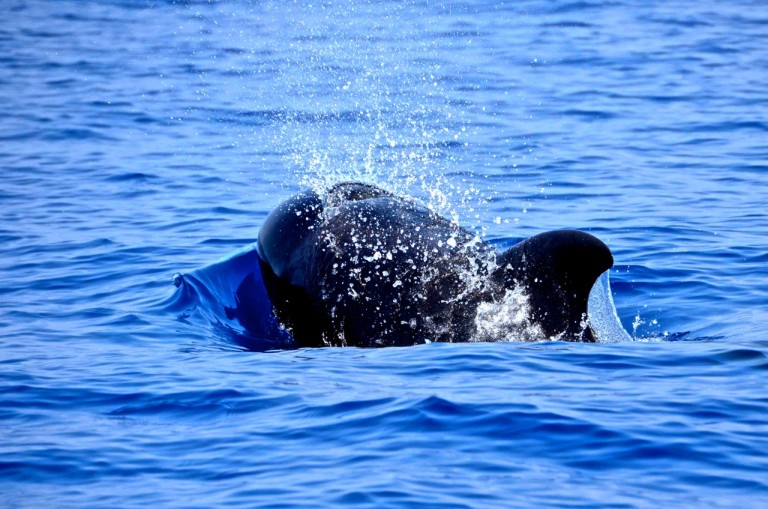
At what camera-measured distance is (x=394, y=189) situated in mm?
15836

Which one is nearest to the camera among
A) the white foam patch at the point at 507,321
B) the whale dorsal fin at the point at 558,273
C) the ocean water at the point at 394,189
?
the ocean water at the point at 394,189

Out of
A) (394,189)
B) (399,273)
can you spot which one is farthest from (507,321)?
(394,189)

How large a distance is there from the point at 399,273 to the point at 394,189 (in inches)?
201

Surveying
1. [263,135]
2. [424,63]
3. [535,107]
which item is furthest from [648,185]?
[424,63]

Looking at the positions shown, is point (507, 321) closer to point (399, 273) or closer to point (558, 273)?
point (558, 273)

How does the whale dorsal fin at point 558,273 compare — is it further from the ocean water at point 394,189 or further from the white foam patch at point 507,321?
the ocean water at point 394,189

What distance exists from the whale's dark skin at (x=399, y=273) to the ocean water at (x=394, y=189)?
0.90 ft

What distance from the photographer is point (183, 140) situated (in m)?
24.1

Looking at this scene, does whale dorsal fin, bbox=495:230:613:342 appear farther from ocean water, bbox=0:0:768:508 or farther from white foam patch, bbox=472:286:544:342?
ocean water, bbox=0:0:768:508

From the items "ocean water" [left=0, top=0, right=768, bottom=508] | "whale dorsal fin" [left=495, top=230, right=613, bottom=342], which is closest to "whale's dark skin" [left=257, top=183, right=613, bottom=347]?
"whale dorsal fin" [left=495, top=230, right=613, bottom=342]

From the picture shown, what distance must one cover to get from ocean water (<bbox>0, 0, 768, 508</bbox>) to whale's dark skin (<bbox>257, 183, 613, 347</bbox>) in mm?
275

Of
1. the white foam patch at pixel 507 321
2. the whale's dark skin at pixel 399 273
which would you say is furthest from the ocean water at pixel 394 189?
the whale's dark skin at pixel 399 273

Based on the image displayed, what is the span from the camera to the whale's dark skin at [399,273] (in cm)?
1018

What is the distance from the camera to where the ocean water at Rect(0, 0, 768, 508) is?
829 centimetres
